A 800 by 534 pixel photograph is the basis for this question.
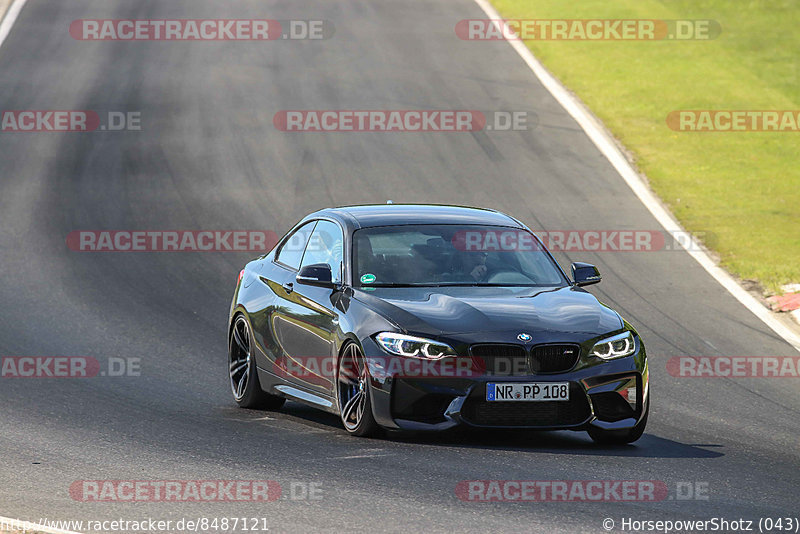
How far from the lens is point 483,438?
333 inches

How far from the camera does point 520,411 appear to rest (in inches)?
312

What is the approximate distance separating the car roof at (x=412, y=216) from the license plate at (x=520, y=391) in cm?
205

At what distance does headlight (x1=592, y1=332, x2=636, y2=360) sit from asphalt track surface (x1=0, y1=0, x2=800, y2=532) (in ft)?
2.08

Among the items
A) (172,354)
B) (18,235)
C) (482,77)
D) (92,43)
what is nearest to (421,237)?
(172,354)

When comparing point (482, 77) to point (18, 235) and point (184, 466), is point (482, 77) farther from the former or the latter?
point (184, 466)

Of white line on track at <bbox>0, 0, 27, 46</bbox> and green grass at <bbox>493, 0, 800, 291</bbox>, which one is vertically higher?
white line on track at <bbox>0, 0, 27, 46</bbox>

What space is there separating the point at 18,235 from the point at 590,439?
11478mm

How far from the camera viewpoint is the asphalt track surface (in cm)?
714

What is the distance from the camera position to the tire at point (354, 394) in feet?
26.9

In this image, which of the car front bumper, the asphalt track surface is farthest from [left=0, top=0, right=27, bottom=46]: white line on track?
the car front bumper

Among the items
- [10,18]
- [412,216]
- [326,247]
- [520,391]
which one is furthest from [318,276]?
[10,18]

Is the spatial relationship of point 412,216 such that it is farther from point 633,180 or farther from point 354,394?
point 633,180

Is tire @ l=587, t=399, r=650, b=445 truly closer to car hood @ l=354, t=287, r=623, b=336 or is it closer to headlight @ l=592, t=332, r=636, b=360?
headlight @ l=592, t=332, r=636, b=360

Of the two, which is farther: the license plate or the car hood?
the car hood
